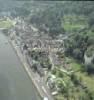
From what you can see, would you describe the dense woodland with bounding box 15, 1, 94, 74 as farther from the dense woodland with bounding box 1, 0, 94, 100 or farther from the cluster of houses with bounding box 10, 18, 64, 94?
the cluster of houses with bounding box 10, 18, 64, 94

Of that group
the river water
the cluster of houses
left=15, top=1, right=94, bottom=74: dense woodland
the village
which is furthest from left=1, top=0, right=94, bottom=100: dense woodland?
the river water

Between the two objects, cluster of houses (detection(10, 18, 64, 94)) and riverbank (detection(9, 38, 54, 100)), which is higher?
riverbank (detection(9, 38, 54, 100))

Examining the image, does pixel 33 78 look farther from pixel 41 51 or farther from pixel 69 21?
pixel 69 21

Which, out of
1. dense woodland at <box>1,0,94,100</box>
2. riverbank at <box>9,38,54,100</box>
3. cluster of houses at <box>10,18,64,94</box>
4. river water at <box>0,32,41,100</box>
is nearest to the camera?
riverbank at <box>9,38,54,100</box>

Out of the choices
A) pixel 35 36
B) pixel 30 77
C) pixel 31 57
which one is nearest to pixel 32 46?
pixel 31 57

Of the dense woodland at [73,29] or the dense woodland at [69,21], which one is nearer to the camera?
the dense woodland at [73,29]

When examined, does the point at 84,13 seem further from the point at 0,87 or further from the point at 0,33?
the point at 0,87

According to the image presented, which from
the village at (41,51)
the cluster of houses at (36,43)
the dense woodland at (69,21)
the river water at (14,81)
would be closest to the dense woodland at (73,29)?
the dense woodland at (69,21)

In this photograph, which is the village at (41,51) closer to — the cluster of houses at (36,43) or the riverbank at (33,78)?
the cluster of houses at (36,43)
